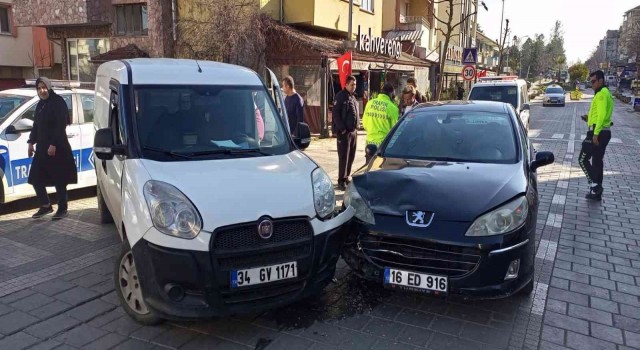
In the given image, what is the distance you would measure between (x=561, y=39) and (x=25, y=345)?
4944 inches

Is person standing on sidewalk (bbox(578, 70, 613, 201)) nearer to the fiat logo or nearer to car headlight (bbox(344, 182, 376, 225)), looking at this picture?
car headlight (bbox(344, 182, 376, 225))

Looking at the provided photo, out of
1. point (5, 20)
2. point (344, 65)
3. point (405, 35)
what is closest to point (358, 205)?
point (344, 65)

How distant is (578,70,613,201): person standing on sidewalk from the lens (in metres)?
7.84

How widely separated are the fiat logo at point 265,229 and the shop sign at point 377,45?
16.2 m

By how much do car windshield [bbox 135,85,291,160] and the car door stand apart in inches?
162

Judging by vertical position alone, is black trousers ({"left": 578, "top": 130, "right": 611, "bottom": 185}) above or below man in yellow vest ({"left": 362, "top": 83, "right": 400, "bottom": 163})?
below

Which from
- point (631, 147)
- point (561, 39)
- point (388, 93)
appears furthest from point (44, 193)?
point (561, 39)

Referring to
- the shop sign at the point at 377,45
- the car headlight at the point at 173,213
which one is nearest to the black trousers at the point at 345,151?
the car headlight at the point at 173,213

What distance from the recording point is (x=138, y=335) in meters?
3.72

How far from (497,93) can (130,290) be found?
1306cm

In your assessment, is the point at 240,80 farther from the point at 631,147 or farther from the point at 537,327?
the point at 631,147

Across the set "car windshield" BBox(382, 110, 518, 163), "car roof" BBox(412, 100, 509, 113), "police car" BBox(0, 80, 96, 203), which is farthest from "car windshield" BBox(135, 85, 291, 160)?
"police car" BBox(0, 80, 96, 203)

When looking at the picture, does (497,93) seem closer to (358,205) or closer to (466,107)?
(466,107)

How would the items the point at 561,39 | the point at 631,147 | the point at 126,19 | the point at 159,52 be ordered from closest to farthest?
the point at 631,147
the point at 159,52
the point at 126,19
the point at 561,39
